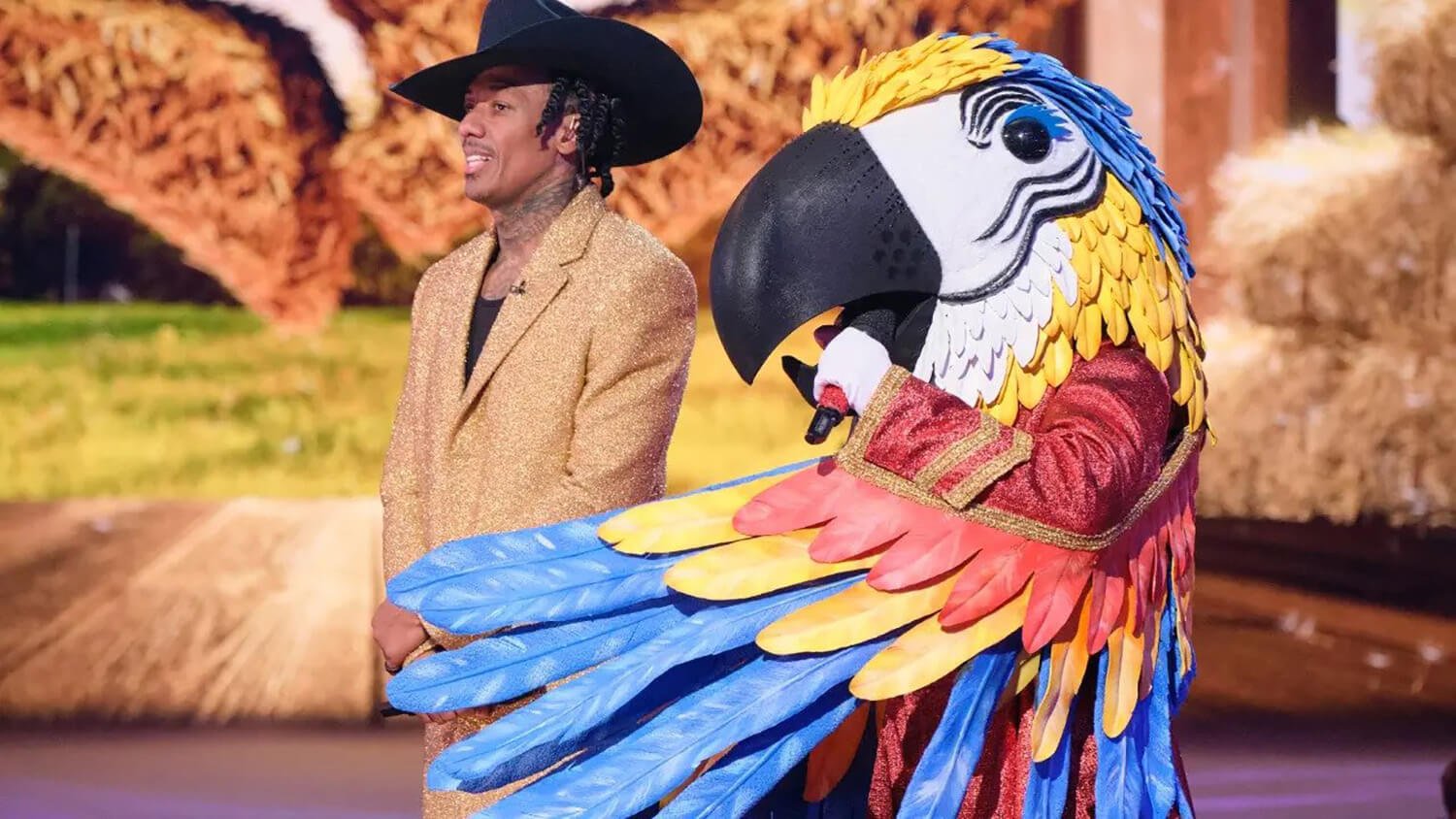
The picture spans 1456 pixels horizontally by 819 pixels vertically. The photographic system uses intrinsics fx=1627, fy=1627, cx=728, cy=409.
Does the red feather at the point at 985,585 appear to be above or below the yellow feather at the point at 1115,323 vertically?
below

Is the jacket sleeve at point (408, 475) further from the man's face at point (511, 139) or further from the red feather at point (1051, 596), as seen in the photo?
the red feather at point (1051, 596)

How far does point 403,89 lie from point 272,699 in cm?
257

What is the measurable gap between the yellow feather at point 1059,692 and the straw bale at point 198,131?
11.0 feet

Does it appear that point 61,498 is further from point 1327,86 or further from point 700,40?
point 1327,86

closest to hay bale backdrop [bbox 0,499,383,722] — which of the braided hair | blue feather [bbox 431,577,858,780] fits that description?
the braided hair

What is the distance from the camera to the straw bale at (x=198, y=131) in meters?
4.27

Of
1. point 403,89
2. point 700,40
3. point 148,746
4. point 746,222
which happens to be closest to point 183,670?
point 148,746

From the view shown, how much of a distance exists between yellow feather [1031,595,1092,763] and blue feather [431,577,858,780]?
0.62ft

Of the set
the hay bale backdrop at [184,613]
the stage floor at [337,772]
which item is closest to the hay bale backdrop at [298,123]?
the hay bale backdrop at [184,613]

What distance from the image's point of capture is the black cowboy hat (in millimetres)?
1894

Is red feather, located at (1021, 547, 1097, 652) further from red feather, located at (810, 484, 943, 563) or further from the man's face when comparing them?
the man's face

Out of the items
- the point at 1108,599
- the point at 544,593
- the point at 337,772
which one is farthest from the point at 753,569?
the point at 337,772

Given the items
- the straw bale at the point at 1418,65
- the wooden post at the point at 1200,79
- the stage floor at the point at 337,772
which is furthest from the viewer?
the wooden post at the point at 1200,79

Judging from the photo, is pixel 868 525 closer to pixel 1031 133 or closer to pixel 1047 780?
pixel 1047 780
